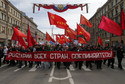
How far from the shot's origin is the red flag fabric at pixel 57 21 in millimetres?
11722

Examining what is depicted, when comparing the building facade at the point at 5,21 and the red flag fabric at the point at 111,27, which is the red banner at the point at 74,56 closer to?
the red flag fabric at the point at 111,27

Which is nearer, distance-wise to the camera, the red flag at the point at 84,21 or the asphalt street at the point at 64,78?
the asphalt street at the point at 64,78

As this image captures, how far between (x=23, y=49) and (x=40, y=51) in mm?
1543

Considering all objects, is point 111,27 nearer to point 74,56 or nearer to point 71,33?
point 74,56

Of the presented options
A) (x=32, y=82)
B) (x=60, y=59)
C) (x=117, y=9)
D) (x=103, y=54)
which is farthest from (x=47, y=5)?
(x=117, y=9)

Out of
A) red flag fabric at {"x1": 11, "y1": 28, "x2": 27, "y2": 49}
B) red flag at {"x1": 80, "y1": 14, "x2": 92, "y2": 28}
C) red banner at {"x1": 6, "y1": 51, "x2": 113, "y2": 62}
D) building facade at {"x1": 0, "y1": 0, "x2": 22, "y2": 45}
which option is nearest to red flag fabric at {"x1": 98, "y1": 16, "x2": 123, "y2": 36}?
red banner at {"x1": 6, "y1": 51, "x2": 113, "y2": 62}

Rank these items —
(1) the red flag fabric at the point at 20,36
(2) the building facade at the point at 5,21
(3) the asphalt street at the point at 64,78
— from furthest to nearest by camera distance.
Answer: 1. (2) the building facade at the point at 5,21
2. (1) the red flag fabric at the point at 20,36
3. (3) the asphalt street at the point at 64,78

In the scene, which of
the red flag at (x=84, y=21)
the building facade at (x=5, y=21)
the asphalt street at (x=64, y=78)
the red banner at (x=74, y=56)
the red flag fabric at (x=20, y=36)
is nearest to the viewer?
the asphalt street at (x=64, y=78)

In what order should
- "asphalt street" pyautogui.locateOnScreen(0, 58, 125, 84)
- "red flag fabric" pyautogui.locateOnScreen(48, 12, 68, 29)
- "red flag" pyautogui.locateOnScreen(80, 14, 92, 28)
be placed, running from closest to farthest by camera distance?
1. "asphalt street" pyautogui.locateOnScreen(0, 58, 125, 84)
2. "red flag fabric" pyautogui.locateOnScreen(48, 12, 68, 29)
3. "red flag" pyautogui.locateOnScreen(80, 14, 92, 28)

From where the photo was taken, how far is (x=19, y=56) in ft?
28.9

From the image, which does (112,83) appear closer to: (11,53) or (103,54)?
(103,54)

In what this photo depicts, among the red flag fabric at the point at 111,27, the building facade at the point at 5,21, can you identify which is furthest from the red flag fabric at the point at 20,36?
the building facade at the point at 5,21

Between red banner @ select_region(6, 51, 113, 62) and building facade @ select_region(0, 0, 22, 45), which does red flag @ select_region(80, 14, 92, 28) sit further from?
building facade @ select_region(0, 0, 22, 45)

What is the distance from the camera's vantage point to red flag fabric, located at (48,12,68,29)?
11722 millimetres
